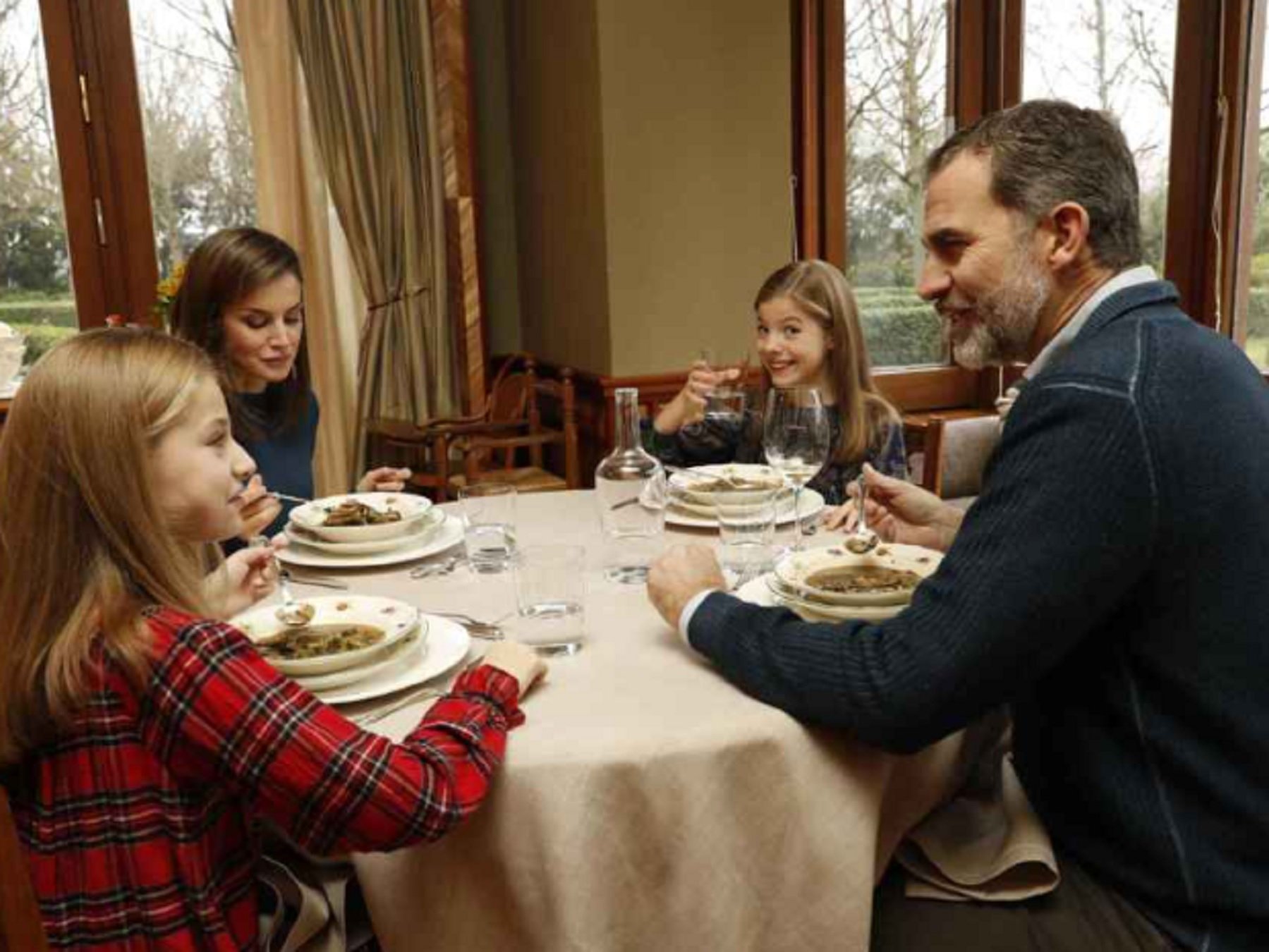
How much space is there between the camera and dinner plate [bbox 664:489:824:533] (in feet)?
6.15

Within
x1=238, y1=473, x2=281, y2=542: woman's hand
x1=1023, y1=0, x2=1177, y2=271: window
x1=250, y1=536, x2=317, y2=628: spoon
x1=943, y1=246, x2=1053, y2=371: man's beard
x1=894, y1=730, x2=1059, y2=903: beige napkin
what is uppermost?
x1=1023, y1=0, x2=1177, y2=271: window

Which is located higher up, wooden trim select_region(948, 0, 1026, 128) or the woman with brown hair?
wooden trim select_region(948, 0, 1026, 128)

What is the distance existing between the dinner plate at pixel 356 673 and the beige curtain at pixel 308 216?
9.96ft

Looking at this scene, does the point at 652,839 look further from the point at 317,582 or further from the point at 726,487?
the point at 726,487

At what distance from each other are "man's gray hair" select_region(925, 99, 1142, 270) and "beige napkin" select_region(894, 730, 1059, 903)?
2.06 ft

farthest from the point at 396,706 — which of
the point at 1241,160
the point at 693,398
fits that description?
the point at 1241,160

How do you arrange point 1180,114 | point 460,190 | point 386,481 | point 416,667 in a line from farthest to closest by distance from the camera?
point 460,190 → point 1180,114 → point 386,481 → point 416,667

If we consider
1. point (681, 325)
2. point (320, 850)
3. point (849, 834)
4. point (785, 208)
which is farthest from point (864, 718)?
point (785, 208)

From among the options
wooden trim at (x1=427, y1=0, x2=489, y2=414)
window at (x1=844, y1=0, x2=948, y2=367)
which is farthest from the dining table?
window at (x1=844, y1=0, x2=948, y2=367)

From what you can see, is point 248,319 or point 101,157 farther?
point 101,157

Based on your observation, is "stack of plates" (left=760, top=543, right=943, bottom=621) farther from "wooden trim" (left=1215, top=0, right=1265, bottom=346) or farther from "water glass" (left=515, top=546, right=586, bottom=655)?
"wooden trim" (left=1215, top=0, right=1265, bottom=346)

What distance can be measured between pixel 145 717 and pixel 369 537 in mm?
719

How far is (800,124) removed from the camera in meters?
4.03

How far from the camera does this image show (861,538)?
4.97ft
